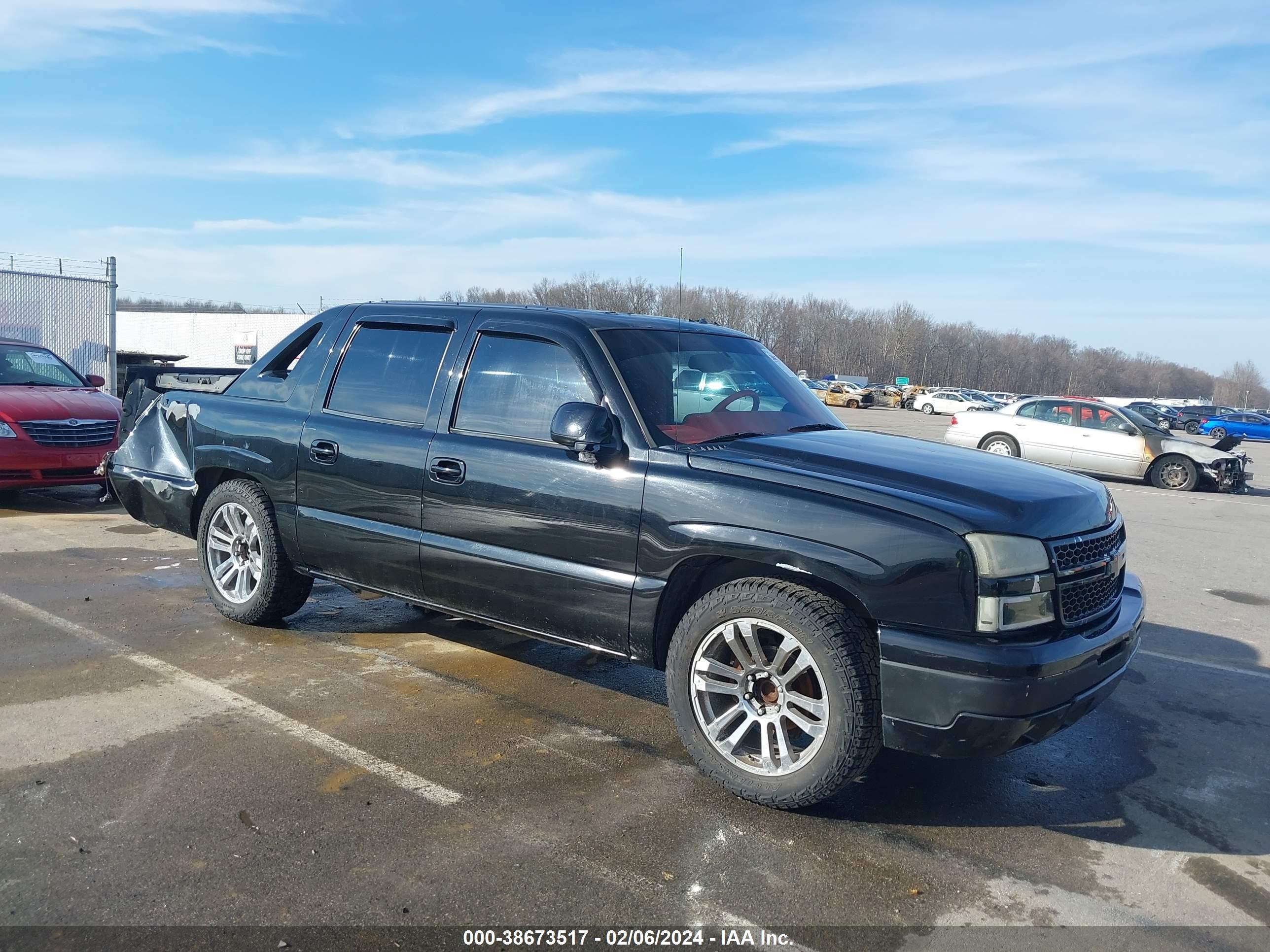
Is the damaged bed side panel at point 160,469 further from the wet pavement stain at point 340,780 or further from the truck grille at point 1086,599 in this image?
the truck grille at point 1086,599

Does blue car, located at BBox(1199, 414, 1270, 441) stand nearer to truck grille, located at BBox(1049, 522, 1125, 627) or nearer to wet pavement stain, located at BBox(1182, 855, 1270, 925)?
truck grille, located at BBox(1049, 522, 1125, 627)

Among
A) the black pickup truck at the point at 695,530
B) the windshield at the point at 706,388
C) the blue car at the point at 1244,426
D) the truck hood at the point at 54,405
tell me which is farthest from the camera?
the blue car at the point at 1244,426

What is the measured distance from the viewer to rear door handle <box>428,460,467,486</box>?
4418 millimetres

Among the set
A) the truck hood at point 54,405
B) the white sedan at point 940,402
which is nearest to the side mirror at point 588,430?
the truck hood at point 54,405

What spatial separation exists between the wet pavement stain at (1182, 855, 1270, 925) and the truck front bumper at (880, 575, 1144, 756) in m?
0.62

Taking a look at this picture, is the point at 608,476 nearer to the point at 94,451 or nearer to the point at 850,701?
the point at 850,701

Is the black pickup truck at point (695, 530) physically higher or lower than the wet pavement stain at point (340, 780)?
higher

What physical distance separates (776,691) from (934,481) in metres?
0.99

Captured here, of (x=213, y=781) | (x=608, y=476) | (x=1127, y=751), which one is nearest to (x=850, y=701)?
(x=608, y=476)

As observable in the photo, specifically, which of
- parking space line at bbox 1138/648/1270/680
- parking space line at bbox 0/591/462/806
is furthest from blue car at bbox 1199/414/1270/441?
parking space line at bbox 0/591/462/806

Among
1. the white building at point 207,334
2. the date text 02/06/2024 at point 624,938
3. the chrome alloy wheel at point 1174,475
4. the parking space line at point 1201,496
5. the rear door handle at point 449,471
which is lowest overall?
the date text 02/06/2024 at point 624,938

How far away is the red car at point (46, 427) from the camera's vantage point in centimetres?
907

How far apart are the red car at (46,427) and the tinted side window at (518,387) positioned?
630 cm

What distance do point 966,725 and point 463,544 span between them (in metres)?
2.29
